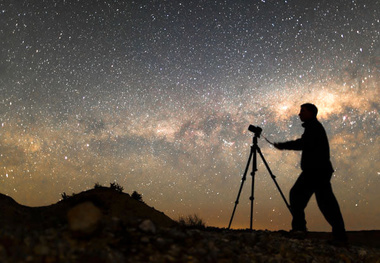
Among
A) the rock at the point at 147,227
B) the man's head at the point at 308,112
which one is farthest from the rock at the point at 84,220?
the man's head at the point at 308,112

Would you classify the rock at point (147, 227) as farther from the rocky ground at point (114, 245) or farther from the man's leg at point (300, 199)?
the man's leg at point (300, 199)

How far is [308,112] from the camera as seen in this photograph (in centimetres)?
643

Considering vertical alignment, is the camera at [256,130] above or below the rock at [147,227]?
above

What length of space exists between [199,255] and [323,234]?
6.38 metres

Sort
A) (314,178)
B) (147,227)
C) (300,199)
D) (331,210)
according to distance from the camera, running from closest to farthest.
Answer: (147,227) → (331,210) → (314,178) → (300,199)

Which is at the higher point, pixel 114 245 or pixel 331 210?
pixel 331 210

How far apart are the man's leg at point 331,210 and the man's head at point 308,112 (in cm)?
139

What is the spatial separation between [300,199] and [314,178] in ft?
1.66

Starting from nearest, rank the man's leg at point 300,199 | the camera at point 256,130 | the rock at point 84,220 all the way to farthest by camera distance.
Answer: the rock at point 84,220 → the man's leg at point 300,199 → the camera at point 256,130

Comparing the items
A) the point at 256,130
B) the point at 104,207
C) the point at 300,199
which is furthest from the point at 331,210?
the point at 104,207

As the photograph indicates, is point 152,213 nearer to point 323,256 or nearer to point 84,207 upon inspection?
point 323,256

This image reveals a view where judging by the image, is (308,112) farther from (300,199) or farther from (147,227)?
(147,227)

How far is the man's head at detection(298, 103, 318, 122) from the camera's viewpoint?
253 inches

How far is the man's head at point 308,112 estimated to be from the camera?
6.43m
